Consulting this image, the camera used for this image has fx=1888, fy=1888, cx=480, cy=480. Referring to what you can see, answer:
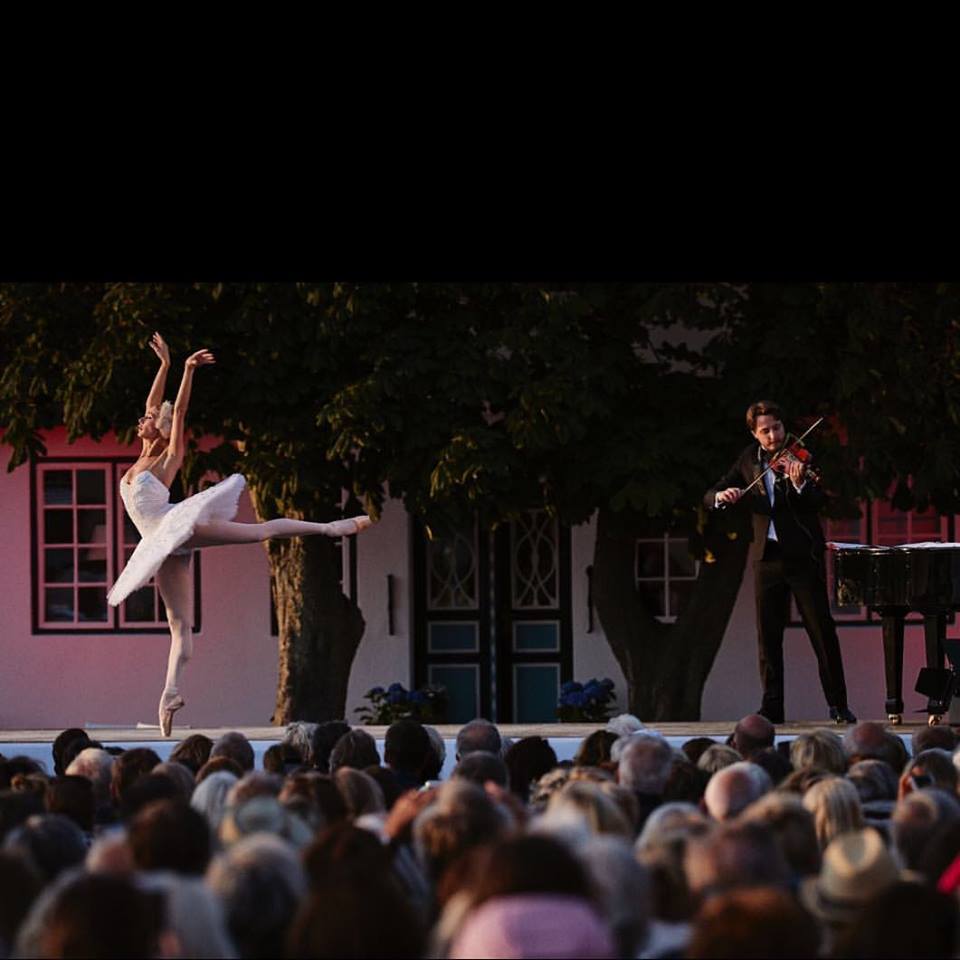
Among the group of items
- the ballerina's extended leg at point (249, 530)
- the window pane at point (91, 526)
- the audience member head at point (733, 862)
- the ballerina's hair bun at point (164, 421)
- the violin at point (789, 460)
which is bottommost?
the audience member head at point (733, 862)

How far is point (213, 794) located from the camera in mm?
4934

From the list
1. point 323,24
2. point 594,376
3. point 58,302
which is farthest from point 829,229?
point 58,302

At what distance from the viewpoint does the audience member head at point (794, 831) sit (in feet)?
13.2

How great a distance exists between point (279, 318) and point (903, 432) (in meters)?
3.84

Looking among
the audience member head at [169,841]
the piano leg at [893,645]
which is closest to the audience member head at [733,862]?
the audience member head at [169,841]

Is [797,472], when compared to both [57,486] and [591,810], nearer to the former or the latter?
[591,810]

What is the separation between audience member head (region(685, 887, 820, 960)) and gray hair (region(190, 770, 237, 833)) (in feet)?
6.91

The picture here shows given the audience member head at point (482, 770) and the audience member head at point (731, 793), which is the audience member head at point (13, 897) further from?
the audience member head at point (482, 770)

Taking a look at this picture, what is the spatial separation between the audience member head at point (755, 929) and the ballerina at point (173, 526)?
636 centimetres

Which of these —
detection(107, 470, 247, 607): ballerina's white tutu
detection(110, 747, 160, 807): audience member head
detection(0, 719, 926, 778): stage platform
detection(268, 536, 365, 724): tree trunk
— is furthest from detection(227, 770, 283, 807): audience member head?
detection(268, 536, 365, 724): tree trunk

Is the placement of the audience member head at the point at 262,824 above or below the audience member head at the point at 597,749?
above

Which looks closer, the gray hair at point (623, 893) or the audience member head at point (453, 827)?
the gray hair at point (623, 893)

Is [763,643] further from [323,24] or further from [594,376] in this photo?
[323,24]

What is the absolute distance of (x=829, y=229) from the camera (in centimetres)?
671
